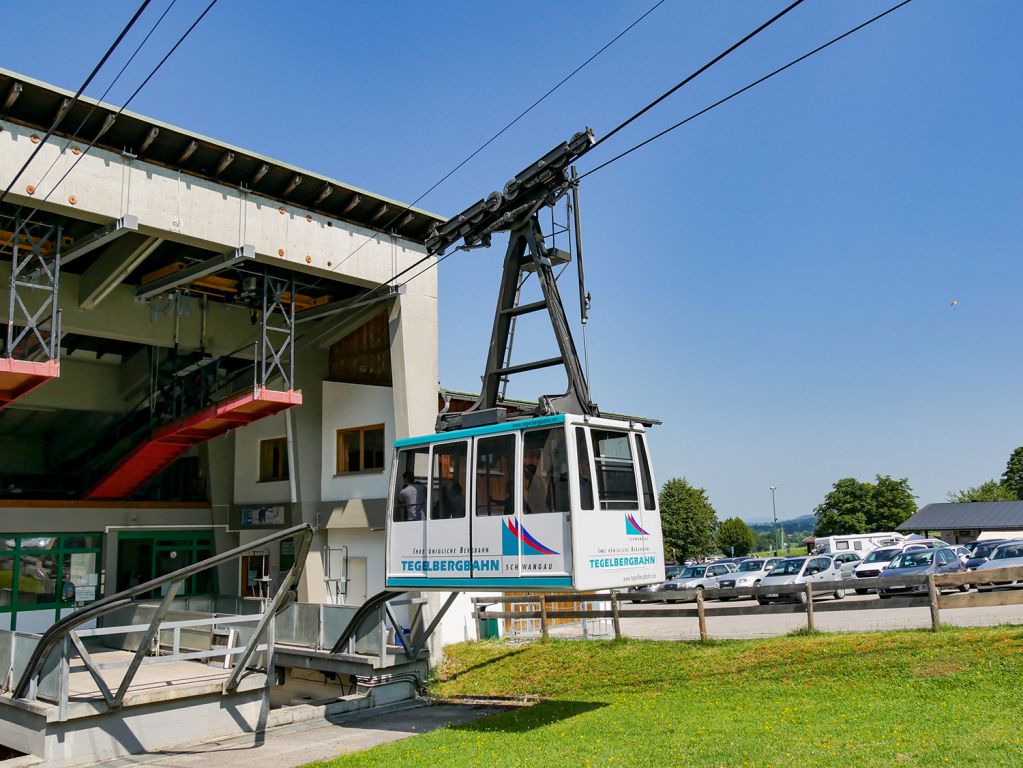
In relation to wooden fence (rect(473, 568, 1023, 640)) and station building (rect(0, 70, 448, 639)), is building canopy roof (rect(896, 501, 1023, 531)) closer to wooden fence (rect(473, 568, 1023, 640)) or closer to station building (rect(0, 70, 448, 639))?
wooden fence (rect(473, 568, 1023, 640))

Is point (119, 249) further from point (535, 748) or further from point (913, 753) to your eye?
point (913, 753)

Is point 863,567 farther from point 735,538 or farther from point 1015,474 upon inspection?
point 1015,474

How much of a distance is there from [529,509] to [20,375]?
10042 mm

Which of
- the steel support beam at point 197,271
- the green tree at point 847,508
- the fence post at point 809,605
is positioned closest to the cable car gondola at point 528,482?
the fence post at point 809,605

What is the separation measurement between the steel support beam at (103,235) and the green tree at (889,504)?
72129 mm

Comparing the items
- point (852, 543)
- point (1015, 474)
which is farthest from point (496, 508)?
point (1015, 474)

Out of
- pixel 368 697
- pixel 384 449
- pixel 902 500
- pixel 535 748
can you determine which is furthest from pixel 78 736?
pixel 902 500

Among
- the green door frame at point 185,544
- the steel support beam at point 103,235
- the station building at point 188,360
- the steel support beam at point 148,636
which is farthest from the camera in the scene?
the green door frame at point 185,544

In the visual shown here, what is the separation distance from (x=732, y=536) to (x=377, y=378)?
6956 cm

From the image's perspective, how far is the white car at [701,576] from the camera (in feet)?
98.9

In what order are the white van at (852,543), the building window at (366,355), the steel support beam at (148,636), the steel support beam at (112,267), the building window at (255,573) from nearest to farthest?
the steel support beam at (148,636)
the steel support beam at (112,267)
the building window at (366,355)
the building window at (255,573)
the white van at (852,543)

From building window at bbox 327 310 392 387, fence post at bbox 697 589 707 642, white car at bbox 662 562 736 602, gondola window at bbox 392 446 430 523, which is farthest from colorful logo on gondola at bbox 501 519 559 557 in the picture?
white car at bbox 662 562 736 602

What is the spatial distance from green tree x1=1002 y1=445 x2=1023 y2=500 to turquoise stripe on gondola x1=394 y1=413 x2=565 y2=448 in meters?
88.7

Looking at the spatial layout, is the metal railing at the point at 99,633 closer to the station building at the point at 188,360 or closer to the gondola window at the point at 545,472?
the gondola window at the point at 545,472
